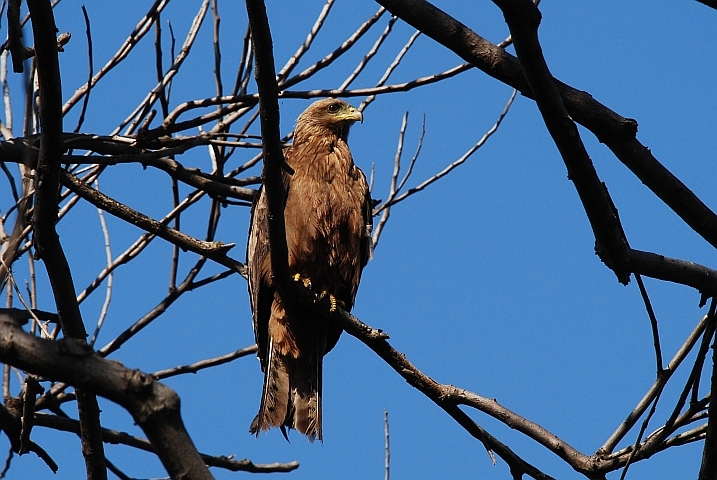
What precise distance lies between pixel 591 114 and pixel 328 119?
3.26 meters

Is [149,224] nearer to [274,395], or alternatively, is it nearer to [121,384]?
[274,395]

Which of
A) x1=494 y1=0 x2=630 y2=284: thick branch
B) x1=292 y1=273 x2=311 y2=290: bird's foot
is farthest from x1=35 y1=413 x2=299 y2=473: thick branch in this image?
x1=494 y1=0 x2=630 y2=284: thick branch

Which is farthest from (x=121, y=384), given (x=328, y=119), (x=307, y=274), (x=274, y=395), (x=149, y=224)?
(x=328, y=119)

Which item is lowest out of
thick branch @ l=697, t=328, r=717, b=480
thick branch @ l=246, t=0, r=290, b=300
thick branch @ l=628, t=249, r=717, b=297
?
thick branch @ l=697, t=328, r=717, b=480

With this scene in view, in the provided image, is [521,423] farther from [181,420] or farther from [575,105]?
[181,420]

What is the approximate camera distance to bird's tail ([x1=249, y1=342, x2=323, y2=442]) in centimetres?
517

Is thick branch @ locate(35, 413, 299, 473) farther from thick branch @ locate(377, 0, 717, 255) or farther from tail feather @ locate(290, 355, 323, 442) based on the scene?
thick branch @ locate(377, 0, 717, 255)

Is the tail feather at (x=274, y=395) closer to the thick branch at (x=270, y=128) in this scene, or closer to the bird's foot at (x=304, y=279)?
the bird's foot at (x=304, y=279)

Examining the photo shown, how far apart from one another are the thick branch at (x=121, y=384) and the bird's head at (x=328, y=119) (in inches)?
169

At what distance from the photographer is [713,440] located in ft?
9.29

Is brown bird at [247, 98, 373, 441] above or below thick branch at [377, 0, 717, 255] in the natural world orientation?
above

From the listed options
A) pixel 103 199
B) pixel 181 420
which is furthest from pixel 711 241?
pixel 103 199

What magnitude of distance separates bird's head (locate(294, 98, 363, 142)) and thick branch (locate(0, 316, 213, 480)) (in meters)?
4.28

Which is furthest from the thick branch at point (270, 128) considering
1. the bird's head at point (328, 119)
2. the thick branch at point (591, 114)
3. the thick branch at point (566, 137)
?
the bird's head at point (328, 119)
